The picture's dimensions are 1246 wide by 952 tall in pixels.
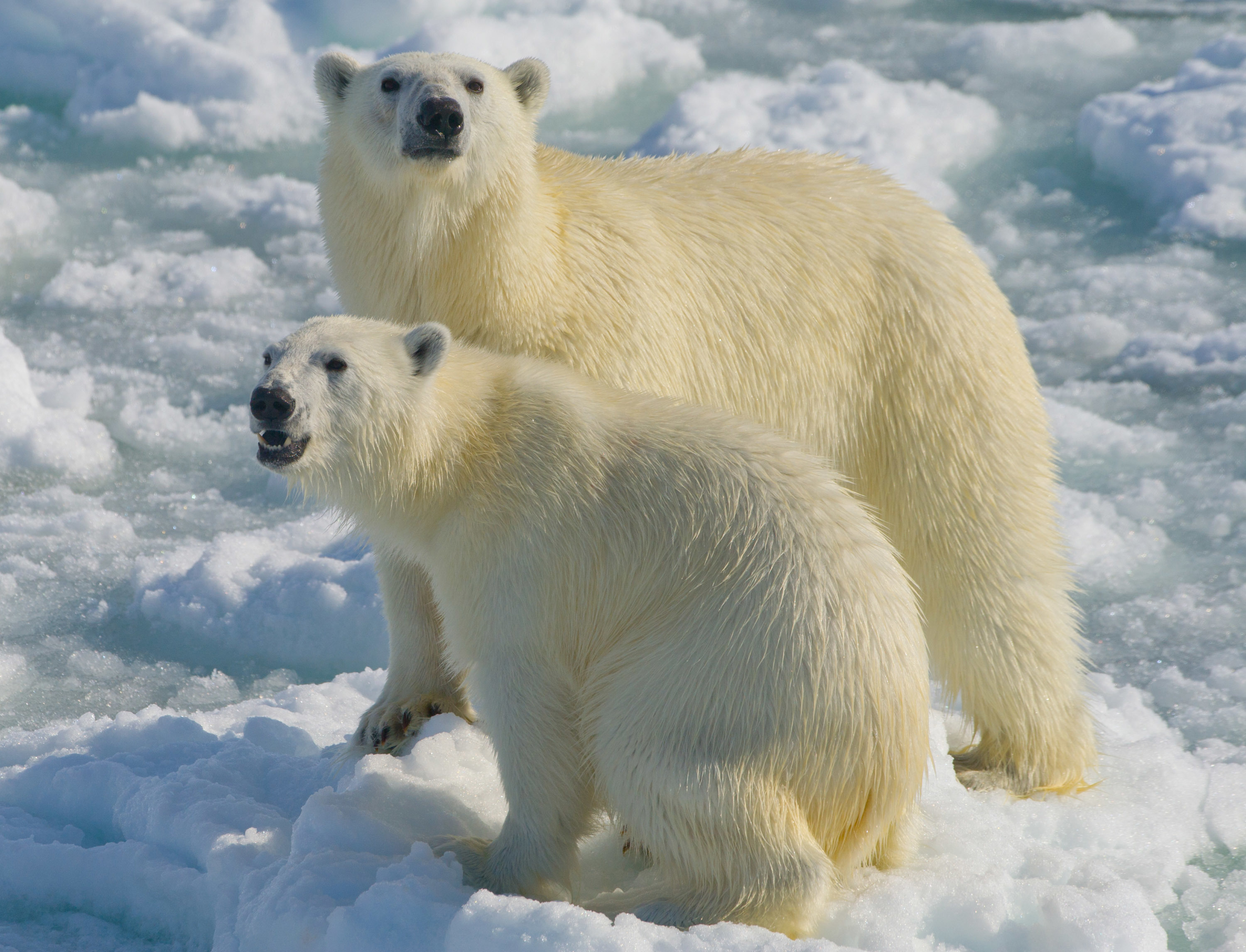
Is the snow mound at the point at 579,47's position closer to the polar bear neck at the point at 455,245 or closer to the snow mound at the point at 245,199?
the snow mound at the point at 245,199

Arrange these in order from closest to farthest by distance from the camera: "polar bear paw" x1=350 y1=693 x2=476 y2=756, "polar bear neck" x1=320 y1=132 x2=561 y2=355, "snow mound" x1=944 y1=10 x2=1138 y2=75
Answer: "polar bear neck" x1=320 y1=132 x2=561 y2=355 < "polar bear paw" x1=350 y1=693 x2=476 y2=756 < "snow mound" x1=944 y1=10 x2=1138 y2=75

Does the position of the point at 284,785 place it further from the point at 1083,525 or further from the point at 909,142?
the point at 909,142

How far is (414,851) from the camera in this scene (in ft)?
9.02

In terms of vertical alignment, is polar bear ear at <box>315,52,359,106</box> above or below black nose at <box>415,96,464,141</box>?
above

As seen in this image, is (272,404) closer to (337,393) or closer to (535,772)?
(337,393)

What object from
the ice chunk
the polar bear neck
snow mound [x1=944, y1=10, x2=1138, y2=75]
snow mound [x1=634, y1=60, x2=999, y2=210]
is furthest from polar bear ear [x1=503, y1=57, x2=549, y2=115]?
snow mound [x1=944, y1=10, x2=1138, y2=75]

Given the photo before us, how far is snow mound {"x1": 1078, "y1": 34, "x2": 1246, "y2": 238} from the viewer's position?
7.60m

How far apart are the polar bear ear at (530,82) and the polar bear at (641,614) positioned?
88 cm

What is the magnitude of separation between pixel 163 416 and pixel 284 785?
3049 millimetres

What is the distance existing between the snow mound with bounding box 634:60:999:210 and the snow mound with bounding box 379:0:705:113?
0.68 m

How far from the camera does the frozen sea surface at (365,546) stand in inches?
117

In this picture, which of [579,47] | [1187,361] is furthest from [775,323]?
[579,47]

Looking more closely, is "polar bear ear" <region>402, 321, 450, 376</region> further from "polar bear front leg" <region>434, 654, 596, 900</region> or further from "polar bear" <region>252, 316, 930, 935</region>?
"polar bear front leg" <region>434, 654, 596, 900</region>

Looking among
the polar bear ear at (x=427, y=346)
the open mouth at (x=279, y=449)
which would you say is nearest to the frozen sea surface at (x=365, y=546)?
the open mouth at (x=279, y=449)
